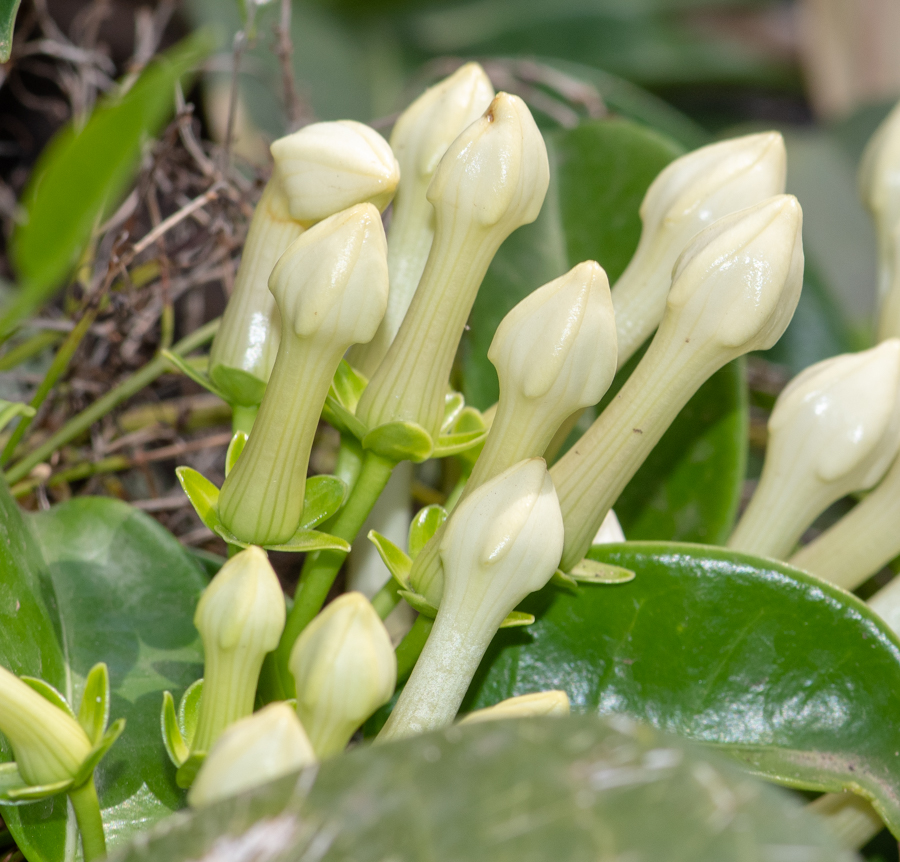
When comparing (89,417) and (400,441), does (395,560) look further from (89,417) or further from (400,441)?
(89,417)

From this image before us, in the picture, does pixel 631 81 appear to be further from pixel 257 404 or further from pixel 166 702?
pixel 166 702

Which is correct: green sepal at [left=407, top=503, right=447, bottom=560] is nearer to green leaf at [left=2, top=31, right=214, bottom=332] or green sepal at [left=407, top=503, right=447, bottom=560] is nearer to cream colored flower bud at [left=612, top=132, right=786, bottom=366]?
cream colored flower bud at [left=612, top=132, right=786, bottom=366]

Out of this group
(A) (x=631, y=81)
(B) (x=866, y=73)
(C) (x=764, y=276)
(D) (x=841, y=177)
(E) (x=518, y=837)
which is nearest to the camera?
(E) (x=518, y=837)

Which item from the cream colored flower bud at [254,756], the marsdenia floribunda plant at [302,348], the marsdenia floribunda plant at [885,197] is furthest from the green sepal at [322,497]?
the marsdenia floribunda plant at [885,197]

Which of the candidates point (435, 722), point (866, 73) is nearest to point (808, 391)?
point (435, 722)

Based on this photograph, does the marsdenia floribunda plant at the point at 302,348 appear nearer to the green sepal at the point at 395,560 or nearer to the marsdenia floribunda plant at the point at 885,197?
the green sepal at the point at 395,560
